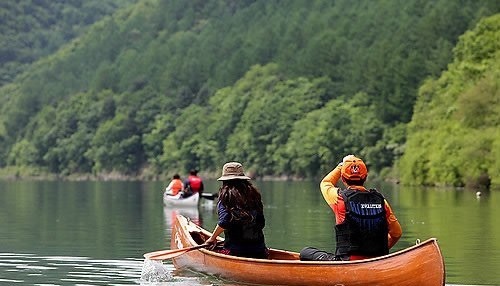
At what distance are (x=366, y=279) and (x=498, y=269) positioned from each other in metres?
7.62

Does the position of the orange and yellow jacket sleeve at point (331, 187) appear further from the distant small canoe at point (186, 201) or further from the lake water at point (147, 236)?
the distant small canoe at point (186, 201)

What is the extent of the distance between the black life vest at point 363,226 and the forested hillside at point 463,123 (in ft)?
198

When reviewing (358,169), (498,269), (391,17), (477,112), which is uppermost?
(391,17)

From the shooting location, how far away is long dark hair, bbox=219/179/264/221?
24594mm

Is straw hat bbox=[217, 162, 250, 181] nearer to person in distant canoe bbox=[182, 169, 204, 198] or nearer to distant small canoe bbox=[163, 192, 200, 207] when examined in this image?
distant small canoe bbox=[163, 192, 200, 207]

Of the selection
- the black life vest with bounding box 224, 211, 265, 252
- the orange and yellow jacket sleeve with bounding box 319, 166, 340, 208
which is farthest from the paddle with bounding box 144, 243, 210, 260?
the orange and yellow jacket sleeve with bounding box 319, 166, 340, 208

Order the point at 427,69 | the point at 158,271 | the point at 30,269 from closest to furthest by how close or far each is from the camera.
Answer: the point at 158,271 → the point at 30,269 → the point at 427,69

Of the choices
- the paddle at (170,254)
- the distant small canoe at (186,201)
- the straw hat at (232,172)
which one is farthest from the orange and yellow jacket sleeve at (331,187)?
the distant small canoe at (186,201)

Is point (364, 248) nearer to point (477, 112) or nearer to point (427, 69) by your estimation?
point (477, 112)

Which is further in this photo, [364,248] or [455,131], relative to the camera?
[455,131]

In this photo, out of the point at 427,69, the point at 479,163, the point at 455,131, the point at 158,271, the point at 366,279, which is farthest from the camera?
the point at 427,69

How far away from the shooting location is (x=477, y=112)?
92.2 meters

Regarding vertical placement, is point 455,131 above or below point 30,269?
above

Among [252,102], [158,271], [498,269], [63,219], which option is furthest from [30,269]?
[252,102]
